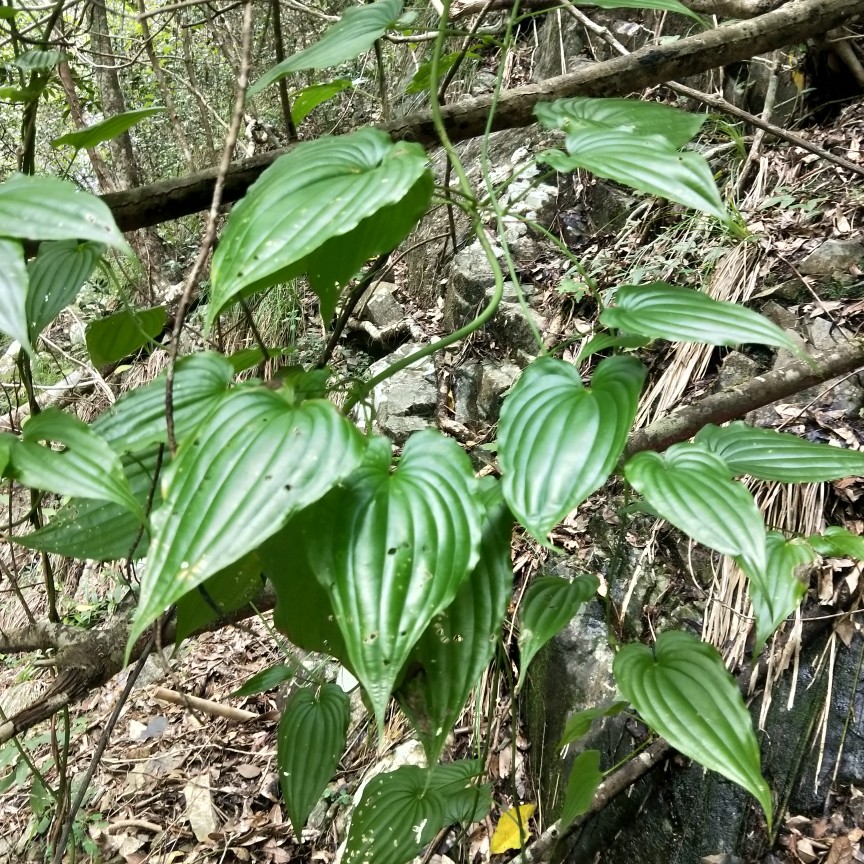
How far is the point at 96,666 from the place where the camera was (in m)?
0.79

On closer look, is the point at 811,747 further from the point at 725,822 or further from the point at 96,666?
the point at 96,666

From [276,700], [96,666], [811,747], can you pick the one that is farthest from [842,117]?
[276,700]

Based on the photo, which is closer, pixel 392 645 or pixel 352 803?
pixel 392 645

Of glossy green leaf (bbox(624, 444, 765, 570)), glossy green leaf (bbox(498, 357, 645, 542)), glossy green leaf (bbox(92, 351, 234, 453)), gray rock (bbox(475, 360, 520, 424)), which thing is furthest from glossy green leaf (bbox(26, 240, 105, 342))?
gray rock (bbox(475, 360, 520, 424))

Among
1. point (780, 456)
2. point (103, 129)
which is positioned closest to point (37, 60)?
point (103, 129)

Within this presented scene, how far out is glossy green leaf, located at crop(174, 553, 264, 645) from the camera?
732 mm

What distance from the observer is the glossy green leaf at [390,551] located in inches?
18.3

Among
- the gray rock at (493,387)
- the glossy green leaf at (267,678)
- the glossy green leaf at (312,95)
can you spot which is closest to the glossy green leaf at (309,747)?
the glossy green leaf at (267,678)

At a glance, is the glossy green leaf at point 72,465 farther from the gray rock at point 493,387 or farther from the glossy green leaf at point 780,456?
the gray rock at point 493,387

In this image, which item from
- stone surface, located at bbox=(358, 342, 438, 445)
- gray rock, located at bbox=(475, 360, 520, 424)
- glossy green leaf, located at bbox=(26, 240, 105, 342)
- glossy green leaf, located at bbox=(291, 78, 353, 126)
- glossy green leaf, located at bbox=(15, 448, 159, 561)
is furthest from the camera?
stone surface, located at bbox=(358, 342, 438, 445)

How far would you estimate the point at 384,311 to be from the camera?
122 inches

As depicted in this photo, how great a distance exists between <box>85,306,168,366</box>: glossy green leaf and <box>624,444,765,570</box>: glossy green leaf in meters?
0.69

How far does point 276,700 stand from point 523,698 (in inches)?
36.3

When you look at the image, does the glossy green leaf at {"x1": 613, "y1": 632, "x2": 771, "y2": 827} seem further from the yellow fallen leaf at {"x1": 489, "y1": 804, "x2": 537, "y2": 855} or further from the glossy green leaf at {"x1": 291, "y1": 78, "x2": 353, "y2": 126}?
the glossy green leaf at {"x1": 291, "y1": 78, "x2": 353, "y2": 126}
